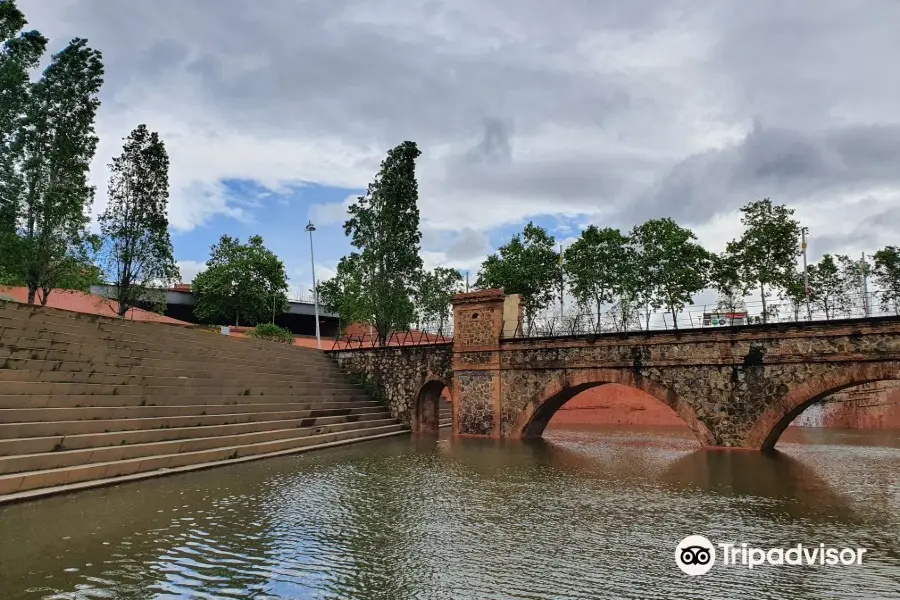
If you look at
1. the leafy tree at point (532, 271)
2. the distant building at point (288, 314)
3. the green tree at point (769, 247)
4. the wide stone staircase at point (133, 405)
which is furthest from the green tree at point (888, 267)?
the distant building at point (288, 314)

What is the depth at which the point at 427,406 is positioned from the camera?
2380cm

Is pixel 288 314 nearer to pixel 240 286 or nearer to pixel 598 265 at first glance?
pixel 240 286

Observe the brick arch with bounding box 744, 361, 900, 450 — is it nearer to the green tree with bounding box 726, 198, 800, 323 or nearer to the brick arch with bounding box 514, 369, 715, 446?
the brick arch with bounding box 514, 369, 715, 446

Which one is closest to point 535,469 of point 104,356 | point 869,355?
point 869,355

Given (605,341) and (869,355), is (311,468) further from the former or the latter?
(869,355)

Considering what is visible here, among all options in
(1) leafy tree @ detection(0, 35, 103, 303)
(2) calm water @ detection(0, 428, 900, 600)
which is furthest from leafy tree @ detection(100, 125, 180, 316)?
(2) calm water @ detection(0, 428, 900, 600)

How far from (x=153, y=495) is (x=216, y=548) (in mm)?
3713

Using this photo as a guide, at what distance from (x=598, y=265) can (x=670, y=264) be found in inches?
170

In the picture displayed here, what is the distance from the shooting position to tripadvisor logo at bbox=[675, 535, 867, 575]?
21.0 feet

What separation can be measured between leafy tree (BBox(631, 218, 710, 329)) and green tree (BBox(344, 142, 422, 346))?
13.6m

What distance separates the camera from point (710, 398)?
16.6m

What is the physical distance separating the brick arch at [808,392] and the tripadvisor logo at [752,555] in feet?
30.7

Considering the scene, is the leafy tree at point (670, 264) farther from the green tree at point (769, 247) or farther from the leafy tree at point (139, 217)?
the leafy tree at point (139, 217)

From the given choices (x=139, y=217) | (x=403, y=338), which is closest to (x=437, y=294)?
(x=403, y=338)
